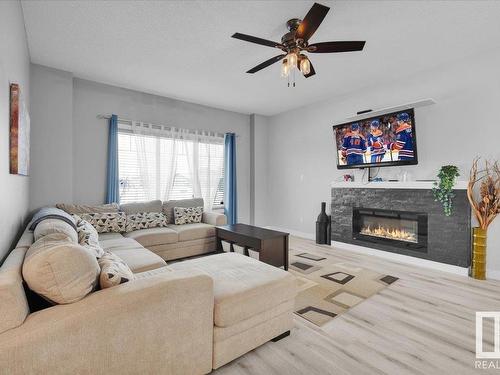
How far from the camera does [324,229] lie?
480 cm

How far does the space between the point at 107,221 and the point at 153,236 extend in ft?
2.26

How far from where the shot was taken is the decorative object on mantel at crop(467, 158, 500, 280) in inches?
119

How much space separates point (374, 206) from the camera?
4.13m

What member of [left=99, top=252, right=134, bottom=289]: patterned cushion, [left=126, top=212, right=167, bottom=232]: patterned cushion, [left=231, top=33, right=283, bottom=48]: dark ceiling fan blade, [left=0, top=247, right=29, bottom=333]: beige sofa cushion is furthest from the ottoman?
[left=126, top=212, right=167, bottom=232]: patterned cushion

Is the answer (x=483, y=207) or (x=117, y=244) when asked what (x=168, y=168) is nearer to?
(x=117, y=244)

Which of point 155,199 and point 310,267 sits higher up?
point 155,199

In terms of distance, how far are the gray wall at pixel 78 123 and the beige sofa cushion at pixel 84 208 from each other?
0.71ft

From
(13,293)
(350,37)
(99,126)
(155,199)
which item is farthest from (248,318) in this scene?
(99,126)

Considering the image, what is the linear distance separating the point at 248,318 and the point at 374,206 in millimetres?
3202

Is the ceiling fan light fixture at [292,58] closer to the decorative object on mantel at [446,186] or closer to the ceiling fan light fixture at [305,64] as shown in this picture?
the ceiling fan light fixture at [305,64]

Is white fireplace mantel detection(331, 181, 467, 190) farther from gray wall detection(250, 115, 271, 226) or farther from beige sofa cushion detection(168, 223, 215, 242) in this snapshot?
beige sofa cushion detection(168, 223, 215, 242)

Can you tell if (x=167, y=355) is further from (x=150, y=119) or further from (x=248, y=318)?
(x=150, y=119)

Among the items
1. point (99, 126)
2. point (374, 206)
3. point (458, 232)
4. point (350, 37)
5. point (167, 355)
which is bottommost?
point (167, 355)

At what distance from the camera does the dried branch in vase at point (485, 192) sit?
9.86 ft
